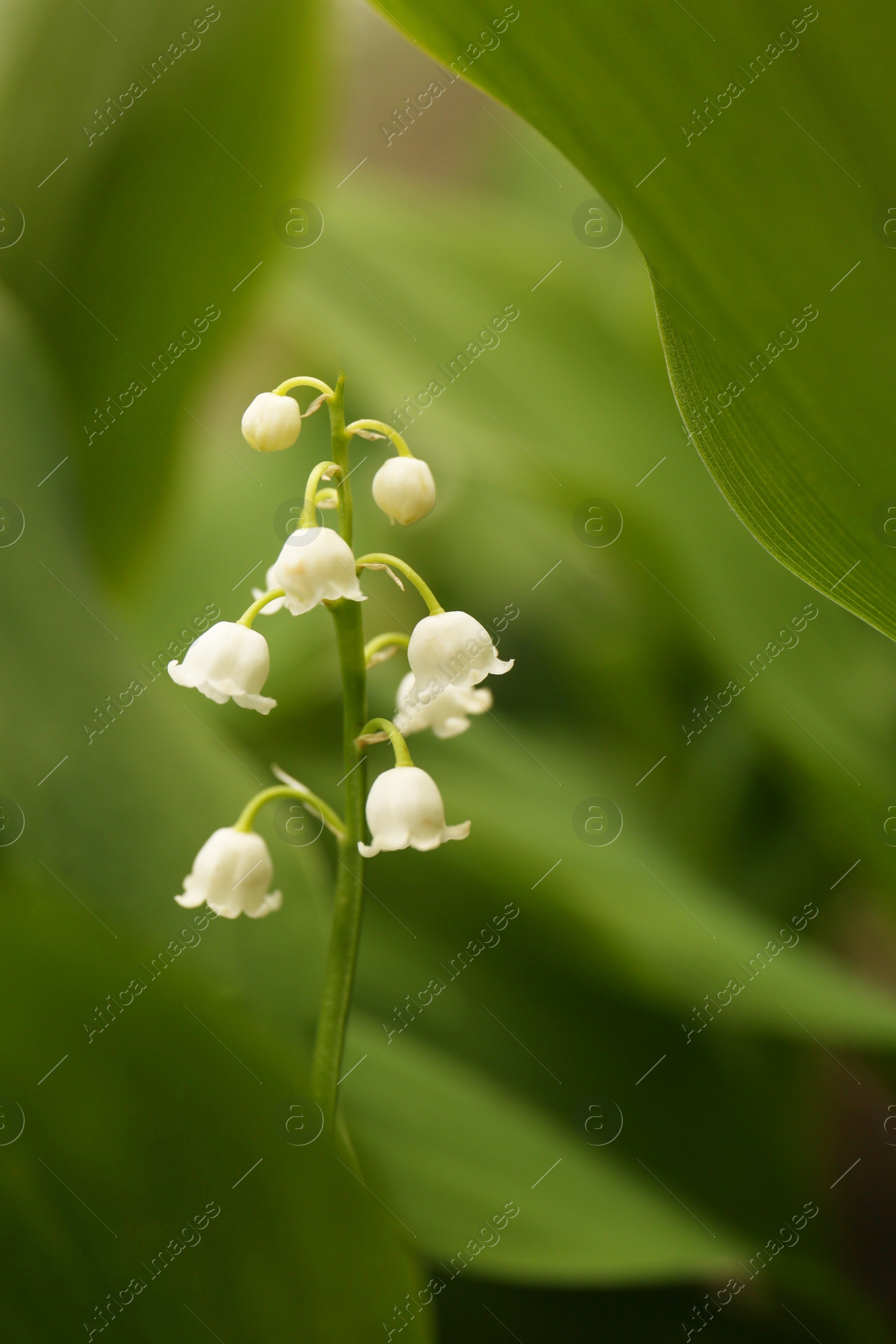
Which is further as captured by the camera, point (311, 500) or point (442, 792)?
point (442, 792)

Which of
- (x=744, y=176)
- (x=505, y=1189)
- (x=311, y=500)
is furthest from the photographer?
(x=505, y=1189)

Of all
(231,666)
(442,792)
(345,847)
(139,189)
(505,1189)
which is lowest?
(505,1189)

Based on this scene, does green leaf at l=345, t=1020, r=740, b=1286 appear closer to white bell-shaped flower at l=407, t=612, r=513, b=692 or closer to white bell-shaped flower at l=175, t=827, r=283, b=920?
white bell-shaped flower at l=175, t=827, r=283, b=920

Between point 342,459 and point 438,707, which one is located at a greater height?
point 342,459

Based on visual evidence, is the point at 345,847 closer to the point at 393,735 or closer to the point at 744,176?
the point at 393,735

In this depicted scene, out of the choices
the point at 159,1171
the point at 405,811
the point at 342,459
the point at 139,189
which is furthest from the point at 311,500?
the point at 139,189

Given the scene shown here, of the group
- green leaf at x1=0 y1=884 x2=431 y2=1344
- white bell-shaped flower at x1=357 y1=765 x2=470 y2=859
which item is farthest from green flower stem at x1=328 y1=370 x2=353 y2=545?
green leaf at x1=0 y1=884 x2=431 y2=1344

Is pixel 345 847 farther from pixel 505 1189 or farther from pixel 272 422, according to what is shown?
pixel 505 1189

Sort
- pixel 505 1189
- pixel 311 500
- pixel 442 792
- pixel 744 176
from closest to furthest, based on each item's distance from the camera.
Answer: pixel 744 176 < pixel 311 500 < pixel 505 1189 < pixel 442 792
